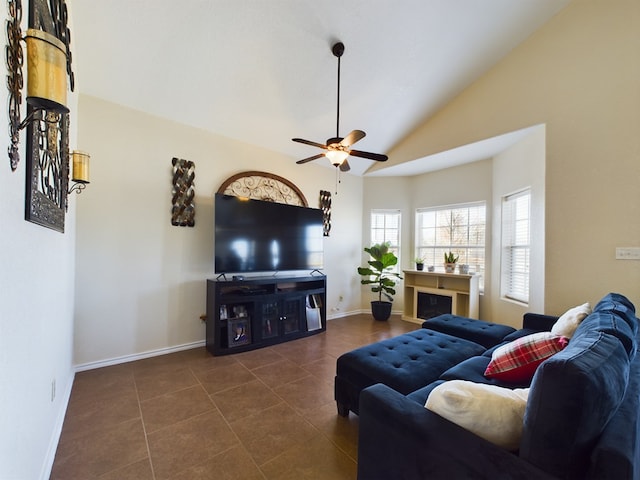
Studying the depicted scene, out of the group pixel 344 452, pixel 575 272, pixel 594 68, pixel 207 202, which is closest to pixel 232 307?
pixel 207 202

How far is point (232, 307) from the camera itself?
3467mm

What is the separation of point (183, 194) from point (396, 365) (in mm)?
3030

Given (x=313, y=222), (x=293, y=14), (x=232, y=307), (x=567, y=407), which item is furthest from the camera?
(x=313, y=222)

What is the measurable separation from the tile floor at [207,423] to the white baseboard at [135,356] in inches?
3.5

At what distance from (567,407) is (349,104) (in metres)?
3.70

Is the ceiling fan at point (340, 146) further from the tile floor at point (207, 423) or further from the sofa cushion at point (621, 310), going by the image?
the tile floor at point (207, 423)

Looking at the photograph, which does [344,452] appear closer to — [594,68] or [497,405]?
[497,405]

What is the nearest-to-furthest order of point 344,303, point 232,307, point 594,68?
point 594,68
point 232,307
point 344,303

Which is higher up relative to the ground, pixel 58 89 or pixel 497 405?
pixel 58 89

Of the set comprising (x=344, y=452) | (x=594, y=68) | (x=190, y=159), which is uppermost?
(x=594, y=68)

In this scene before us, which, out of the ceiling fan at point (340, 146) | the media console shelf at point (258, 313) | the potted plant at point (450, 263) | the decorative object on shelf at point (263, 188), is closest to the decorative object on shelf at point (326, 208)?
the decorative object on shelf at point (263, 188)

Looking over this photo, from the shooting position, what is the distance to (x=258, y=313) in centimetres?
356

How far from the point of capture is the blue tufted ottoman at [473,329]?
8.69ft

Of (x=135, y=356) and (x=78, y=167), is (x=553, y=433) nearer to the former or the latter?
(x=78, y=167)
